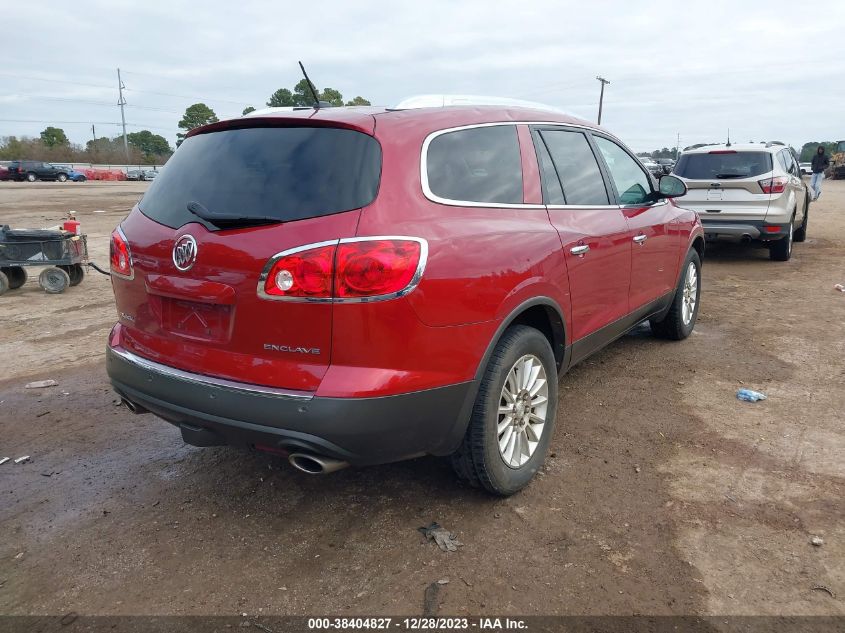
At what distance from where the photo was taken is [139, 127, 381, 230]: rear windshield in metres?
2.55

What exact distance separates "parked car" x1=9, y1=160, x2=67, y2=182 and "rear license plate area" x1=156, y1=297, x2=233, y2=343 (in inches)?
2208

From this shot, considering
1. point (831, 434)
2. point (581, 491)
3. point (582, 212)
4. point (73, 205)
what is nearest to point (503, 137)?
point (582, 212)

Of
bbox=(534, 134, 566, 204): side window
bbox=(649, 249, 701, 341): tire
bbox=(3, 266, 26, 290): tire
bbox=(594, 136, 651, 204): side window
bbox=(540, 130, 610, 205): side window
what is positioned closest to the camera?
bbox=(534, 134, 566, 204): side window

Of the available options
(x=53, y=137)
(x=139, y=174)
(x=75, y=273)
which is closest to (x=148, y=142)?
(x=53, y=137)

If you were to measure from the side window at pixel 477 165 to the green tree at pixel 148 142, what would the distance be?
364ft

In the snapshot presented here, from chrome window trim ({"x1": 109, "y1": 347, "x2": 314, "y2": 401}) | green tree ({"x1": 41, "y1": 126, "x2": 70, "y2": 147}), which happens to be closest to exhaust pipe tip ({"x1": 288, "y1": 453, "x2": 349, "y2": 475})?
chrome window trim ({"x1": 109, "y1": 347, "x2": 314, "y2": 401})

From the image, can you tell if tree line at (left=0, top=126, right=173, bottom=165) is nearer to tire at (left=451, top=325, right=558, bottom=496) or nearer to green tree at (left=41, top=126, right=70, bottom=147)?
green tree at (left=41, top=126, right=70, bottom=147)

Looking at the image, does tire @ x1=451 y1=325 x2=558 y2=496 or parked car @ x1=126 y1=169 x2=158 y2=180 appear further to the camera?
parked car @ x1=126 y1=169 x2=158 y2=180

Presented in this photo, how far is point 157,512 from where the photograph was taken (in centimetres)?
316

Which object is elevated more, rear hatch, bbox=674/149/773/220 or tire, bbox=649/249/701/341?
rear hatch, bbox=674/149/773/220

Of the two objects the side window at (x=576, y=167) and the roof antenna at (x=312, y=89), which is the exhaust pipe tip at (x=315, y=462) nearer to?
the roof antenna at (x=312, y=89)

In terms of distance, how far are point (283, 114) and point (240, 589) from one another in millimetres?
2014

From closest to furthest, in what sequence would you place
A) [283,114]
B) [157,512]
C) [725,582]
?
1. [725,582]
2. [283,114]
3. [157,512]

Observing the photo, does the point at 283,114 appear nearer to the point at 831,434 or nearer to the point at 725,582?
the point at 725,582
